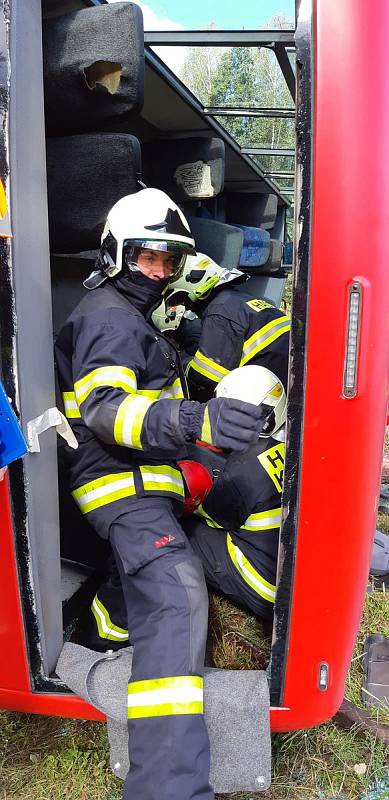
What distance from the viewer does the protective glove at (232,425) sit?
172 cm

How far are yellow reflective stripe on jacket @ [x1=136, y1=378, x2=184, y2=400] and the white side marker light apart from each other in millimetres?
776

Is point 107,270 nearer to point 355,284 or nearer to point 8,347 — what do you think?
point 8,347

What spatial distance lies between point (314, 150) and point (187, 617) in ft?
4.38

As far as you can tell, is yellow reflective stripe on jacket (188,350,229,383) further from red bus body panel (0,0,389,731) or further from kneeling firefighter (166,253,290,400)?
red bus body panel (0,0,389,731)

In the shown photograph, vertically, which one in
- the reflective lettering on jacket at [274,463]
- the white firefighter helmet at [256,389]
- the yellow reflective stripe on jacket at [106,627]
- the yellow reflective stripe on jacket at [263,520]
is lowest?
the yellow reflective stripe on jacket at [106,627]

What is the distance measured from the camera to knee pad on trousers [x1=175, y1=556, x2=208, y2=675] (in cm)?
180

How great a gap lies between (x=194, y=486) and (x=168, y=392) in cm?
59

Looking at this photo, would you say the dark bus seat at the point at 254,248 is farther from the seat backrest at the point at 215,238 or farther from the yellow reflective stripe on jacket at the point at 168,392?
the yellow reflective stripe on jacket at the point at 168,392

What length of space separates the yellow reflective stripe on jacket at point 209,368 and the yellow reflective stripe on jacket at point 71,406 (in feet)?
4.47

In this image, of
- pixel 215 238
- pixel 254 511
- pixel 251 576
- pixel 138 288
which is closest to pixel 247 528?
pixel 254 511

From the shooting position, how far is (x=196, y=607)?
6.19 feet

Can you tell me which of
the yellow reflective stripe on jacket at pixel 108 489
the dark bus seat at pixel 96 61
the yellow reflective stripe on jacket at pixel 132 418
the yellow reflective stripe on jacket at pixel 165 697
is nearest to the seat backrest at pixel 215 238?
Answer: the dark bus seat at pixel 96 61

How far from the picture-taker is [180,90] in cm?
354

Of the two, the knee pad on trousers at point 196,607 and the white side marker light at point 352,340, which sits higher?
the white side marker light at point 352,340
